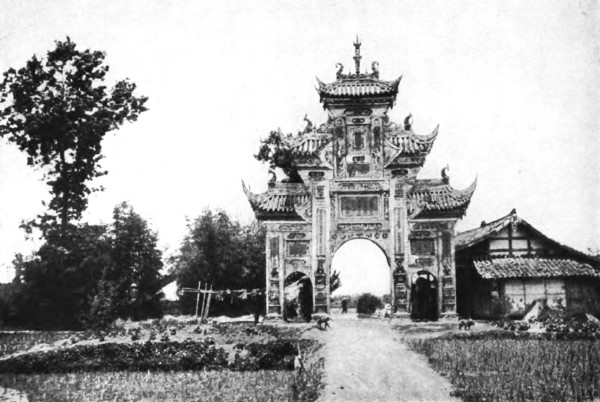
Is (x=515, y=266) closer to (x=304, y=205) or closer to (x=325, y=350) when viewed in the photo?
(x=304, y=205)

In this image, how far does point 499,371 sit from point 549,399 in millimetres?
1865

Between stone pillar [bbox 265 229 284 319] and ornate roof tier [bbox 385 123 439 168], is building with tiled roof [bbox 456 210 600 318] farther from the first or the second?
stone pillar [bbox 265 229 284 319]

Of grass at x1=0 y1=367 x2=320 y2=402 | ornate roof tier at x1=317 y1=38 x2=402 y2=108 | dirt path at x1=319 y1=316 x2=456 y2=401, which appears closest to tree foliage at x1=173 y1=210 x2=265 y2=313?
ornate roof tier at x1=317 y1=38 x2=402 y2=108

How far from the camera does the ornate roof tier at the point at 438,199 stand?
22.8m

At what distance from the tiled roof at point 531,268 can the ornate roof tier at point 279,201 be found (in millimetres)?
7403

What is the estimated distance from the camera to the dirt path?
12570 millimetres

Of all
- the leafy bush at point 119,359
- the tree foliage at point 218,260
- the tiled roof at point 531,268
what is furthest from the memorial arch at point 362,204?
the tree foliage at point 218,260

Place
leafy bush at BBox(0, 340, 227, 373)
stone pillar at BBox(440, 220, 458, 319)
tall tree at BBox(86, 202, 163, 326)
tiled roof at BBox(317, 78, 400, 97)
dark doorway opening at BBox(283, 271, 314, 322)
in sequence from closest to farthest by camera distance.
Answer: leafy bush at BBox(0, 340, 227, 373)
stone pillar at BBox(440, 220, 458, 319)
tiled roof at BBox(317, 78, 400, 97)
dark doorway opening at BBox(283, 271, 314, 322)
tall tree at BBox(86, 202, 163, 326)

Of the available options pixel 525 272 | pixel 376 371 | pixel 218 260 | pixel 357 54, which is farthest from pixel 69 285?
pixel 525 272

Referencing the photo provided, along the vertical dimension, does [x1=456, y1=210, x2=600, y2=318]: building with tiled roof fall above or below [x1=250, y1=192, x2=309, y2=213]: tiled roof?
below

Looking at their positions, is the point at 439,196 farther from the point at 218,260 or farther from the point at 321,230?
the point at 218,260

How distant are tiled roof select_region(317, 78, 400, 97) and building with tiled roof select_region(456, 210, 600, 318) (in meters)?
6.99

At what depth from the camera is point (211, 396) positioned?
12281 mm

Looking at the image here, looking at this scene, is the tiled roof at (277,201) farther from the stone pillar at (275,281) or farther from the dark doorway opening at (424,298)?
the dark doorway opening at (424,298)
